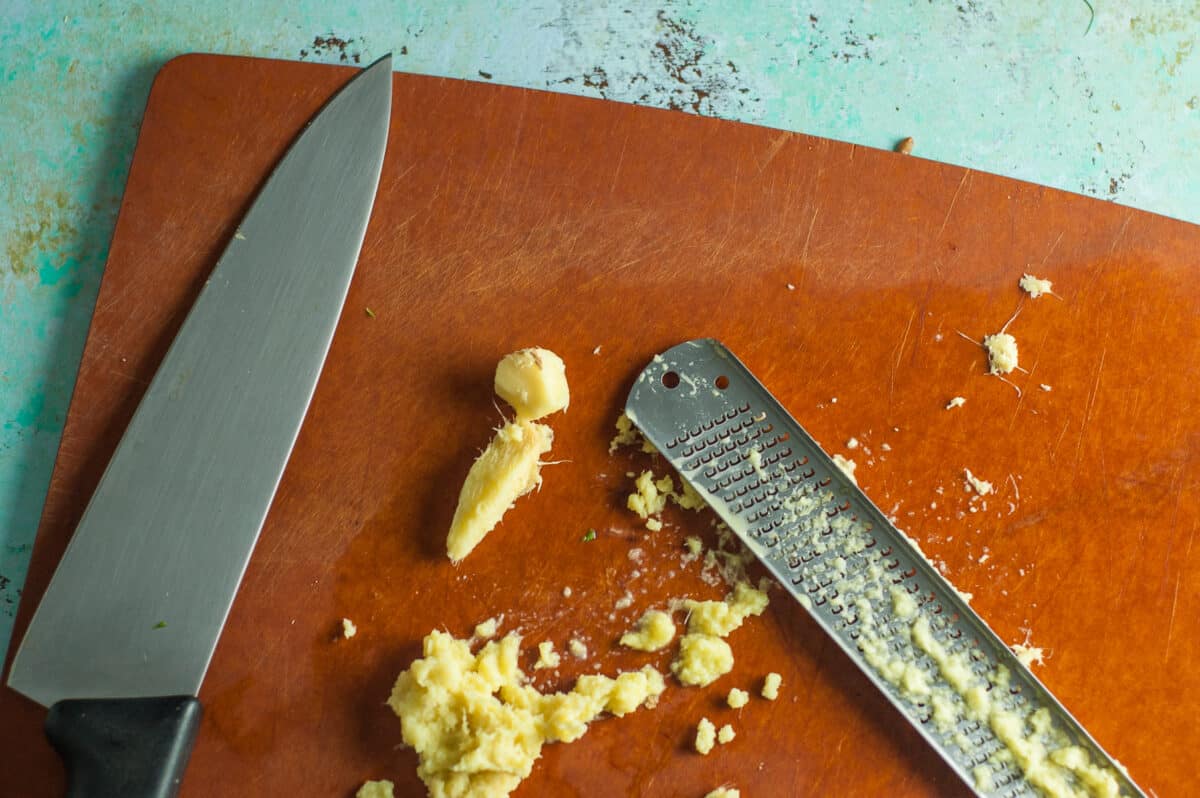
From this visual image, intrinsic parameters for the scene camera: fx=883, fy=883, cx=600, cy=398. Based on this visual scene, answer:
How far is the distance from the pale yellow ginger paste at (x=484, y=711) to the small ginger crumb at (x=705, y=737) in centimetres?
12

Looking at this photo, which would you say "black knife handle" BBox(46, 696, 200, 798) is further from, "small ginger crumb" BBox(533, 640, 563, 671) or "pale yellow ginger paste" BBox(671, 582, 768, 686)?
"pale yellow ginger paste" BBox(671, 582, 768, 686)

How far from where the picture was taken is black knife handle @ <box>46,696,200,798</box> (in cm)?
133

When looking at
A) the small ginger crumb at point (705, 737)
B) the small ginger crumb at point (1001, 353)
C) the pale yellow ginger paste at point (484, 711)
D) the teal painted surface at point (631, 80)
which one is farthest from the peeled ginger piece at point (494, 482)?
the small ginger crumb at point (1001, 353)

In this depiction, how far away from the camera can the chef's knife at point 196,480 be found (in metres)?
1.42

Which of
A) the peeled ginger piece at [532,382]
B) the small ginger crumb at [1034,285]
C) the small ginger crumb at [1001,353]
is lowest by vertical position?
the peeled ginger piece at [532,382]

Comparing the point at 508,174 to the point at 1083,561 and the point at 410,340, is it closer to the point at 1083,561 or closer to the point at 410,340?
the point at 410,340

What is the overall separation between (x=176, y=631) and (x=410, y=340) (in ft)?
2.02

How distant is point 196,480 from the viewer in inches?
57.6

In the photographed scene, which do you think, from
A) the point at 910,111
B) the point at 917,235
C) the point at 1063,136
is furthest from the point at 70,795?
the point at 1063,136

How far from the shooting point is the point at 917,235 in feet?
5.38

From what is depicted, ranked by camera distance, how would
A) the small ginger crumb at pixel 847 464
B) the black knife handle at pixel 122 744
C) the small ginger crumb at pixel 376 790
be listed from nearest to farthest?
the black knife handle at pixel 122 744 < the small ginger crumb at pixel 376 790 < the small ginger crumb at pixel 847 464

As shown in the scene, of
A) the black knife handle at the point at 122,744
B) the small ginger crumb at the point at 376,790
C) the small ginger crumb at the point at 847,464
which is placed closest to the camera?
the black knife handle at the point at 122,744

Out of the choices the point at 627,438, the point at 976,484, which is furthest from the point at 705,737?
the point at 976,484

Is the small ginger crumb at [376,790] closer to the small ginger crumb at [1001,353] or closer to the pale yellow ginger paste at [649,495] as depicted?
the pale yellow ginger paste at [649,495]
